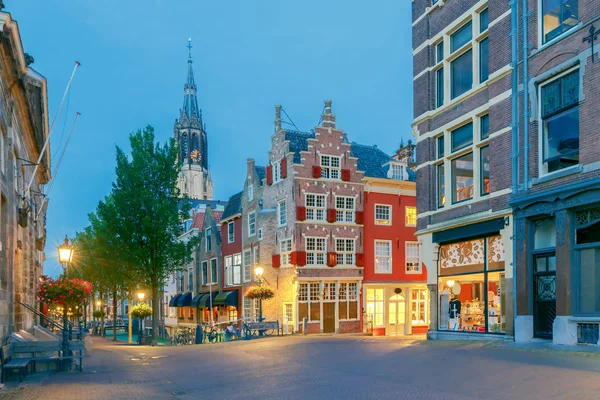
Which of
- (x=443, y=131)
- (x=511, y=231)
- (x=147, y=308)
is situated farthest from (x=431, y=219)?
(x=147, y=308)

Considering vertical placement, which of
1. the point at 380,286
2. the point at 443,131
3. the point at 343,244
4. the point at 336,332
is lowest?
the point at 336,332

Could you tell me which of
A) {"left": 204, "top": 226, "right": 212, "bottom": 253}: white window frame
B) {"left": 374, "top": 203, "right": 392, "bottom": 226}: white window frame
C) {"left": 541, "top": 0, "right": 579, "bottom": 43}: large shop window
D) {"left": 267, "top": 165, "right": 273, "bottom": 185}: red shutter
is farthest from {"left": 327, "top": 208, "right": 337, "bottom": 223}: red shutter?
{"left": 541, "top": 0, "right": 579, "bottom": 43}: large shop window

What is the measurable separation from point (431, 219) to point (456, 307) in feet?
11.2

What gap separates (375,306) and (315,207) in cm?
794

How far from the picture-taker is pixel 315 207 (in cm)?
3728

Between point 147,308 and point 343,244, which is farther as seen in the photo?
point 147,308

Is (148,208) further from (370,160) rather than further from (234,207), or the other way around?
(370,160)

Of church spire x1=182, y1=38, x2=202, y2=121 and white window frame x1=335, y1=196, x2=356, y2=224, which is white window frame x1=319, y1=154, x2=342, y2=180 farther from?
church spire x1=182, y1=38, x2=202, y2=121

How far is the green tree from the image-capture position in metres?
31.8

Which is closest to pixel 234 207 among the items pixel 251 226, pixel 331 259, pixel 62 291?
pixel 251 226

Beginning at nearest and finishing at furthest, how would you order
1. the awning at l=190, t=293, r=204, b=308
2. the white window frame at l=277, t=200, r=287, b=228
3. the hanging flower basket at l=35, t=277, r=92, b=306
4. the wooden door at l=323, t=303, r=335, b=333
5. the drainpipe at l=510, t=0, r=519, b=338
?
the drainpipe at l=510, t=0, r=519, b=338, the hanging flower basket at l=35, t=277, r=92, b=306, the wooden door at l=323, t=303, r=335, b=333, the white window frame at l=277, t=200, r=287, b=228, the awning at l=190, t=293, r=204, b=308

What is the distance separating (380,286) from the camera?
127 ft

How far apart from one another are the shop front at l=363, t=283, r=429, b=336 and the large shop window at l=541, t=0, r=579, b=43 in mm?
24541

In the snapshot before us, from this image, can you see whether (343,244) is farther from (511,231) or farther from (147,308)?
(511,231)
